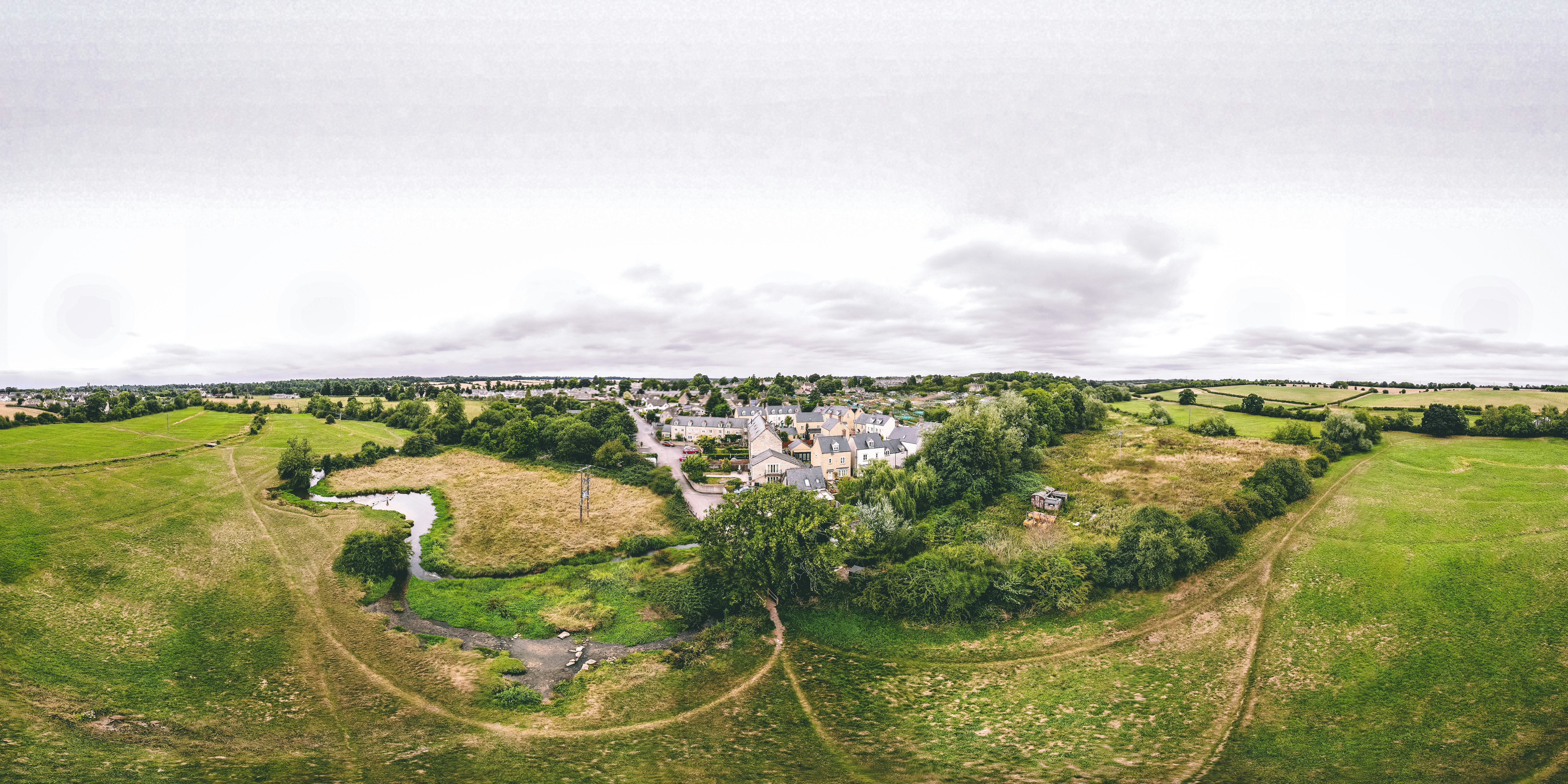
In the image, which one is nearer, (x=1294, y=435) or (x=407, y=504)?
(x=407, y=504)

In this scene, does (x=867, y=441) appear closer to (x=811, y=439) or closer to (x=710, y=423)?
(x=811, y=439)

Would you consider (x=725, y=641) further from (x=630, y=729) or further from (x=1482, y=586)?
(x=1482, y=586)

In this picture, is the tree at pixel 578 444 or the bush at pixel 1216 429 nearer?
the bush at pixel 1216 429

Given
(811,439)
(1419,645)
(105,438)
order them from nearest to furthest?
(1419,645) < (105,438) < (811,439)

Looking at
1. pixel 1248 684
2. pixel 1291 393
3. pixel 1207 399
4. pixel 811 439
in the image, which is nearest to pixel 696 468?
pixel 811 439

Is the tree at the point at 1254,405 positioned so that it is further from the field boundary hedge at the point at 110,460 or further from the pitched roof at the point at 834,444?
the field boundary hedge at the point at 110,460

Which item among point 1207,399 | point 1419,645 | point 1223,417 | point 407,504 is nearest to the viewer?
point 1419,645

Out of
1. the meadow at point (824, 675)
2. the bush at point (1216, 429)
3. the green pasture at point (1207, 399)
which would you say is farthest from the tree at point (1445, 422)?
the meadow at point (824, 675)

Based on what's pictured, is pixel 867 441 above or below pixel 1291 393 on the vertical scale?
below

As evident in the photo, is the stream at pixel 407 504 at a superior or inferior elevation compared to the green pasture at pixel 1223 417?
inferior
